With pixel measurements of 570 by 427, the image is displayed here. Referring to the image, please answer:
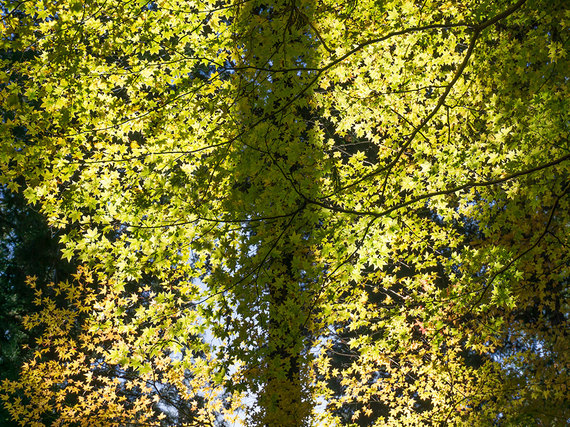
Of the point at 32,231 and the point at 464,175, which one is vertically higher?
the point at 32,231

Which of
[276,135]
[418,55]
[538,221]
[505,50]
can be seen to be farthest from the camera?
[538,221]

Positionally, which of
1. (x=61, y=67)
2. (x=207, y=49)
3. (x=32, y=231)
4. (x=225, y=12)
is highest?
(x=32, y=231)

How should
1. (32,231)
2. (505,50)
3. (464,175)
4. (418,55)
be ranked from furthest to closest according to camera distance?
(32,231) < (418,55) < (505,50) < (464,175)

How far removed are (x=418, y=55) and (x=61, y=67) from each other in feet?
15.4

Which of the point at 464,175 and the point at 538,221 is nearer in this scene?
the point at 464,175

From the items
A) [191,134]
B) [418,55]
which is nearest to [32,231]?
[191,134]

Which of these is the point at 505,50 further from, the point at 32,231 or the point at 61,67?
the point at 32,231

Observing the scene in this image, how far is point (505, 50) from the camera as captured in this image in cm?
564

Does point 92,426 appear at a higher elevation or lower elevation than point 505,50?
lower

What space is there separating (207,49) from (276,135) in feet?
5.57

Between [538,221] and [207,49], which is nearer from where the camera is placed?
[207,49]

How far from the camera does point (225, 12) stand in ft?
18.6

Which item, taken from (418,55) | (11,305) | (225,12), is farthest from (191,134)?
(11,305)

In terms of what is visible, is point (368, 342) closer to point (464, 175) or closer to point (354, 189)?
point (354, 189)
